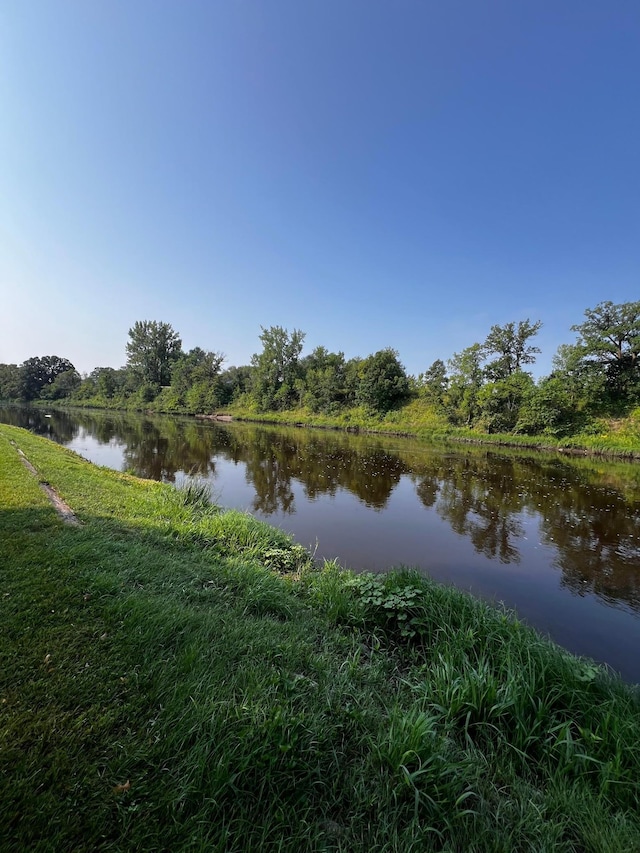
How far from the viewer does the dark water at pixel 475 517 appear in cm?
605

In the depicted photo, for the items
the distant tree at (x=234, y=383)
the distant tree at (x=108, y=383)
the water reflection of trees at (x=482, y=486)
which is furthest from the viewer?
the distant tree at (x=108, y=383)

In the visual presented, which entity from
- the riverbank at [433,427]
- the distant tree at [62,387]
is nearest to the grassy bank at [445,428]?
the riverbank at [433,427]

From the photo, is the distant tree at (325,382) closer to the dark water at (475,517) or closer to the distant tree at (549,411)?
the distant tree at (549,411)

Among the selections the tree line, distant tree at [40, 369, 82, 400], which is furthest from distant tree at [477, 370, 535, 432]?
distant tree at [40, 369, 82, 400]

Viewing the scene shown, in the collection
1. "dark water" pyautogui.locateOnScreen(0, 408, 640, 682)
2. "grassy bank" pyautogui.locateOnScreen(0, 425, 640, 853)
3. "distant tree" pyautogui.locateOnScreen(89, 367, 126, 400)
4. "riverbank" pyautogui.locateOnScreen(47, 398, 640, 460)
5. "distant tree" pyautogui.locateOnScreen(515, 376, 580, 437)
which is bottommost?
"dark water" pyautogui.locateOnScreen(0, 408, 640, 682)

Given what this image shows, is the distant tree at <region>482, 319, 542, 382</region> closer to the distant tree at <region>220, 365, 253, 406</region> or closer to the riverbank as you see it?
the riverbank

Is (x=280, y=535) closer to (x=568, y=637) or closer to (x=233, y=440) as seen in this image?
(x=568, y=637)

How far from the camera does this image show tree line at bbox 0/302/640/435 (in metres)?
30.4

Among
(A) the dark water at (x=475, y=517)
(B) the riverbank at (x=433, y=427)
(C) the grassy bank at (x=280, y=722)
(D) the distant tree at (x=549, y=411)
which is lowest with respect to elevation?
(A) the dark water at (x=475, y=517)

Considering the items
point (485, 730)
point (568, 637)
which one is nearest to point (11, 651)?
point (485, 730)

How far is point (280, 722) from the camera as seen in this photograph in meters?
2.30

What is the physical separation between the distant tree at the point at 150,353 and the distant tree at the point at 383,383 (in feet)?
143

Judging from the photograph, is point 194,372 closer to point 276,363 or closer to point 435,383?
point 276,363

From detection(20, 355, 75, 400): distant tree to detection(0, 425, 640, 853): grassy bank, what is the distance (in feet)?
325
